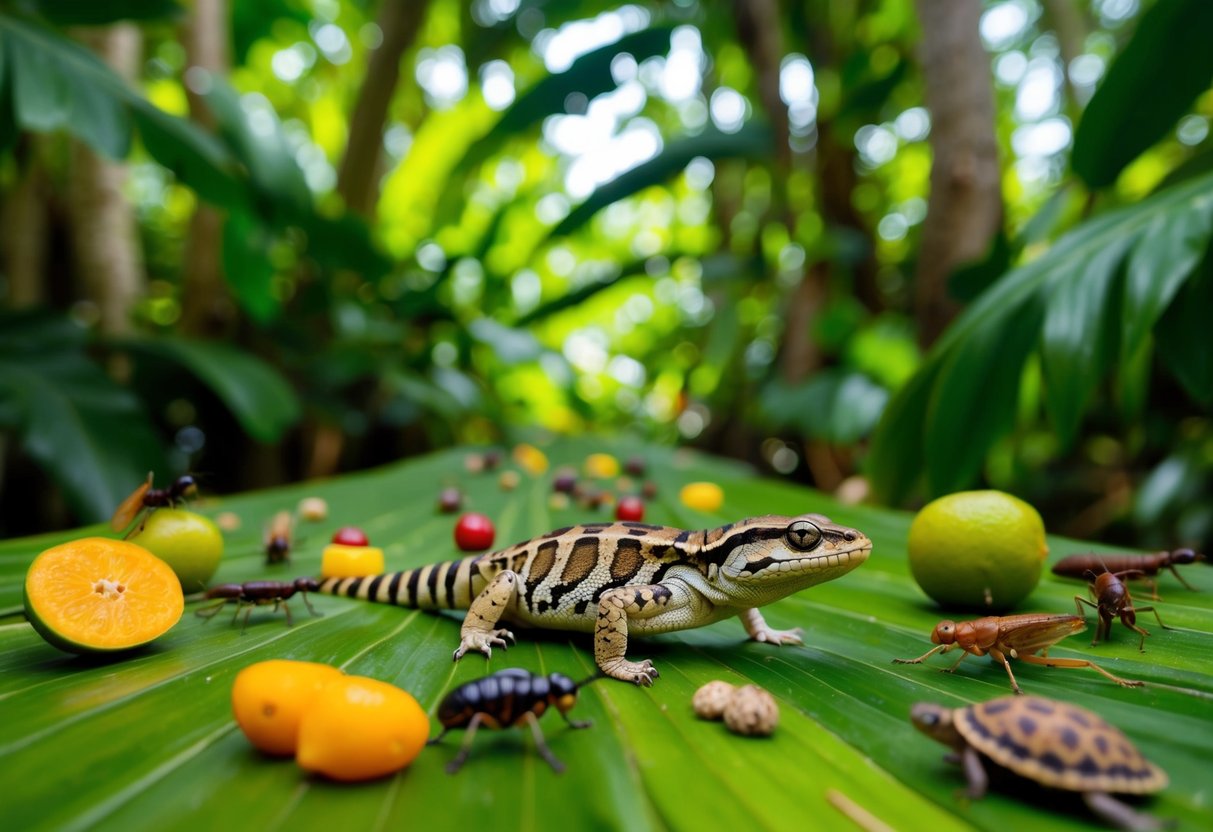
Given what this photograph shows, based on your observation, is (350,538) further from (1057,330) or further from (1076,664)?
(1057,330)

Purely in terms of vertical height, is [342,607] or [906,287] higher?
[906,287]

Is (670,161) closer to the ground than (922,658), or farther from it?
farther from it

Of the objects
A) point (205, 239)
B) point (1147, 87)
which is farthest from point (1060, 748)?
point (205, 239)

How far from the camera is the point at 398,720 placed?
1.29 m

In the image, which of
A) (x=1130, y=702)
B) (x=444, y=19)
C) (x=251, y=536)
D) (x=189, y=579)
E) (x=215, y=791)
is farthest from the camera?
(x=444, y=19)

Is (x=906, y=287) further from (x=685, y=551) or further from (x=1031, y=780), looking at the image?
(x=1031, y=780)

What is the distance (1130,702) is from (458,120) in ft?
24.6

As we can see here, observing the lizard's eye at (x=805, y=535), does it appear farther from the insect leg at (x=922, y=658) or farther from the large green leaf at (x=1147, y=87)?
the large green leaf at (x=1147, y=87)

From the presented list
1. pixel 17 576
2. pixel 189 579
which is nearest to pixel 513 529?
pixel 189 579

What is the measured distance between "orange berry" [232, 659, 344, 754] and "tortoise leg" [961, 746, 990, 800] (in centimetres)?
114

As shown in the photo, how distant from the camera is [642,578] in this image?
2.07m

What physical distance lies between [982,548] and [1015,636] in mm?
436

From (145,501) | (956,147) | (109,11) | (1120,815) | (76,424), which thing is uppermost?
(109,11)

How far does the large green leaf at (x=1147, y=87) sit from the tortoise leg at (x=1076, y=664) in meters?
2.31
